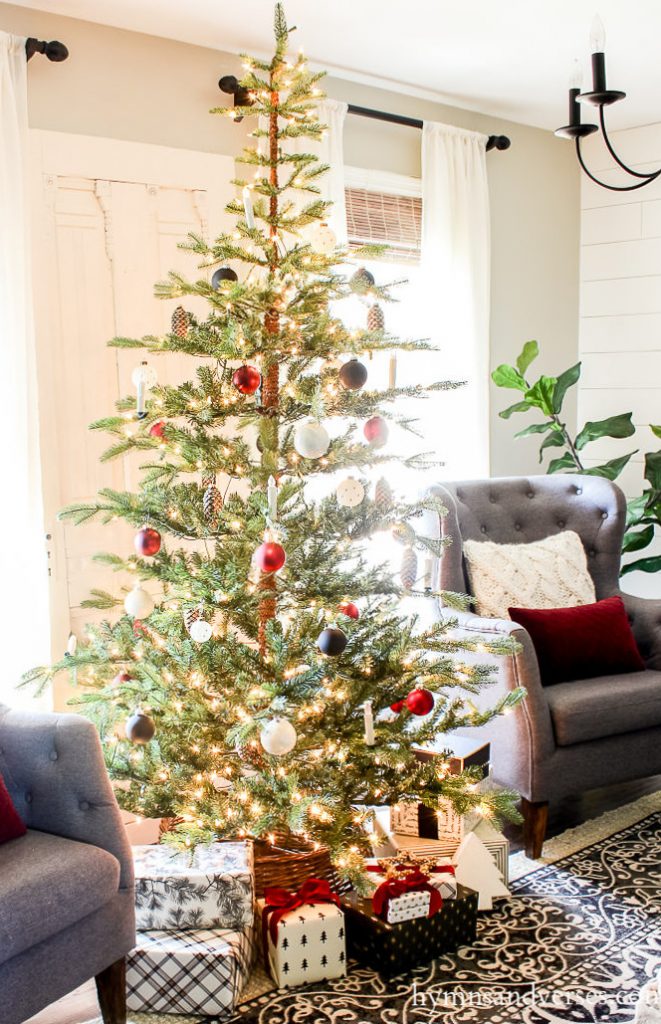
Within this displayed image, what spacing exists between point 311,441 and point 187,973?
1.21m

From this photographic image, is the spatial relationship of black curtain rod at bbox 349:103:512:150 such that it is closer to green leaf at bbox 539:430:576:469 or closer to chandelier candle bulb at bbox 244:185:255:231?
green leaf at bbox 539:430:576:469

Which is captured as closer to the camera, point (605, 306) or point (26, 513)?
point (26, 513)

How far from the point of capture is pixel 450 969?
7.89ft

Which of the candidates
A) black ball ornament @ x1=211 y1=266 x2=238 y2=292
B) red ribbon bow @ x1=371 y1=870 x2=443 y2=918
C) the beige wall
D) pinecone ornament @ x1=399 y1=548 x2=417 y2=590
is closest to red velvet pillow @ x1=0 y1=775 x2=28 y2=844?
red ribbon bow @ x1=371 y1=870 x2=443 y2=918

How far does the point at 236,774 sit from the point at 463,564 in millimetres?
1240

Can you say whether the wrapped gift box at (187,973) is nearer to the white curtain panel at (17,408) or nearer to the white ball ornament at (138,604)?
the white ball ornament at (138,604)

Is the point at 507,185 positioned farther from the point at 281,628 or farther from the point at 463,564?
the point at 281,628

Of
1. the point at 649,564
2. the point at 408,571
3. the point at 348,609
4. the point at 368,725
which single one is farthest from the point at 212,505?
the point at 649,564

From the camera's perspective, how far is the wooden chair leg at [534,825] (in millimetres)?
2934

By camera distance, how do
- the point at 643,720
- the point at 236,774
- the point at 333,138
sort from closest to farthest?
the point at 236,774 < the point at 643,720 < the point at 333,138

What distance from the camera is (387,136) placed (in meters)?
4.29

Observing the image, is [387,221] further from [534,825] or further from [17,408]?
[534,825]

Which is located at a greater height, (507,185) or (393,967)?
(507,185)

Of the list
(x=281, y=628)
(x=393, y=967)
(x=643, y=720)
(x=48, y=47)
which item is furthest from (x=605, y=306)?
(x=393, y=967)
